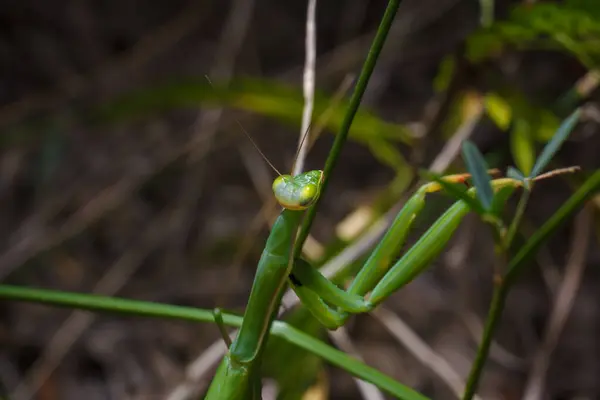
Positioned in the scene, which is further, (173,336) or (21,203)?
(21,203)

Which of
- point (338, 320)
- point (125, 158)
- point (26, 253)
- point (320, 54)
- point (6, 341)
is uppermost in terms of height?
point (320, 54)

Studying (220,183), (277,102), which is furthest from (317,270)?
(220,183)

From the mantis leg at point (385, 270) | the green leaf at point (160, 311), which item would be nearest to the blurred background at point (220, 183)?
the green leaf at point (160, 311)

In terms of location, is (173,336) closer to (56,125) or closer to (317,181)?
(56,125)

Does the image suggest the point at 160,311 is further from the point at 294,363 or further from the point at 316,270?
the point at 294,363

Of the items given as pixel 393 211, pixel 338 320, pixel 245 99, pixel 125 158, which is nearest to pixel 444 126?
pixel 393 211

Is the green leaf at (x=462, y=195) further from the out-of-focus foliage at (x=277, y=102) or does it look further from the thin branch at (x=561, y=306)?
the thin branch at (x=561, y=306)

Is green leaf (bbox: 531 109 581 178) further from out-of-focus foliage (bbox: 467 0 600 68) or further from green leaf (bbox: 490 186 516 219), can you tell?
out-of-focus foliage (bbox: 467 0 600 68)
